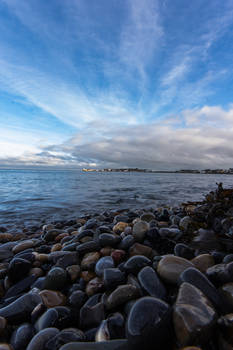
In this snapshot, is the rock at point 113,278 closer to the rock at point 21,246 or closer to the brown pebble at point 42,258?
the brown pebble at point 42,258

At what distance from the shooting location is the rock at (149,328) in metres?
1.21

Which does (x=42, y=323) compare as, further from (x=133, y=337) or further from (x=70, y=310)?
(x=133, y=337)

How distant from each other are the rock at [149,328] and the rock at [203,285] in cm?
42

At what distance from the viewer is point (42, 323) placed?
1643mm

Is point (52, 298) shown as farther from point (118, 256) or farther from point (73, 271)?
point (118, 256)

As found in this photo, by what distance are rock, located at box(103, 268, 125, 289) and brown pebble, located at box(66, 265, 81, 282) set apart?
0.60m

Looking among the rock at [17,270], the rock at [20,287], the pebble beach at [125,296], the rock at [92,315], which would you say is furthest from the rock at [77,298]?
the rock at [17,270]

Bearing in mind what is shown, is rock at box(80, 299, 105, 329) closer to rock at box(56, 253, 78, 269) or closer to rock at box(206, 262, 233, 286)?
rock at box(56, 253, 78, 269)

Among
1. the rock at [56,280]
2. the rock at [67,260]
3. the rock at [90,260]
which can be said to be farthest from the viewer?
the rock at [67,260]

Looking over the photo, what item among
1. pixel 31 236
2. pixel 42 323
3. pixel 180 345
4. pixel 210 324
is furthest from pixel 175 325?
pixel 31 236

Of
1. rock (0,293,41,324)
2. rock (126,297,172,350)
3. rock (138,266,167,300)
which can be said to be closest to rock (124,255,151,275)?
rock (138,266,167,300)

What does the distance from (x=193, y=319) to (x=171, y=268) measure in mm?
616

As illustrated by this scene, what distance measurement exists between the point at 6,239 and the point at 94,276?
338cm

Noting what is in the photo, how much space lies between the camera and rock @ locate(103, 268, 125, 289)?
1.98 meters
